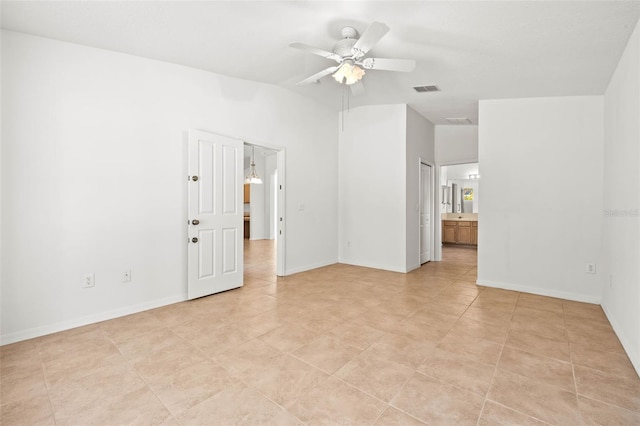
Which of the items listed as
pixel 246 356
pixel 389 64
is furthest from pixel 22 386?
pixel 389 64

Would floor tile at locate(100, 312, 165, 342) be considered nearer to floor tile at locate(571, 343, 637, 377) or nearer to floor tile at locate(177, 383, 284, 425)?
floor tile at locate(177, 383, 284, 425)

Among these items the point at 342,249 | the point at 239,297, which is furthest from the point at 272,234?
the point at 239,297

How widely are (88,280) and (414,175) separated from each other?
5.00m

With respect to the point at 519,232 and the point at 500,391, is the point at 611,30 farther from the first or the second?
the point at 500,391

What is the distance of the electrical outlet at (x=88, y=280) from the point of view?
302cm

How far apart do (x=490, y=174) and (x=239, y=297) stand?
156 inches

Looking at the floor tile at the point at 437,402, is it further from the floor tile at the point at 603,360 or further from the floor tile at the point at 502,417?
the floor tile at the point at 603,360

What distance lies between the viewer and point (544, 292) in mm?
4094

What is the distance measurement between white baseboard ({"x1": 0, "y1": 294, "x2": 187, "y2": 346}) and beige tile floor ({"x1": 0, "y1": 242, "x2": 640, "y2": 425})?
92mm

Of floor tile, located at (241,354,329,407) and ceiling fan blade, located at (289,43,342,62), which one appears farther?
ceiling fan blade, located at (289,43,342,62)

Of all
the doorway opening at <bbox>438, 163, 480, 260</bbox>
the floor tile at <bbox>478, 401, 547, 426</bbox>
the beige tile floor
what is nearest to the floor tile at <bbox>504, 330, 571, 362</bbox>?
the beige tile floor

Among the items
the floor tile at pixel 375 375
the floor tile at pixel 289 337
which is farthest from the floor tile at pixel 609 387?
the floor tile at pixel 289 337

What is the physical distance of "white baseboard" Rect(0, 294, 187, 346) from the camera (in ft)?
8.72

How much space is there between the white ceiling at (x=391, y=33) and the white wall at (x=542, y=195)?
0.40 meters
